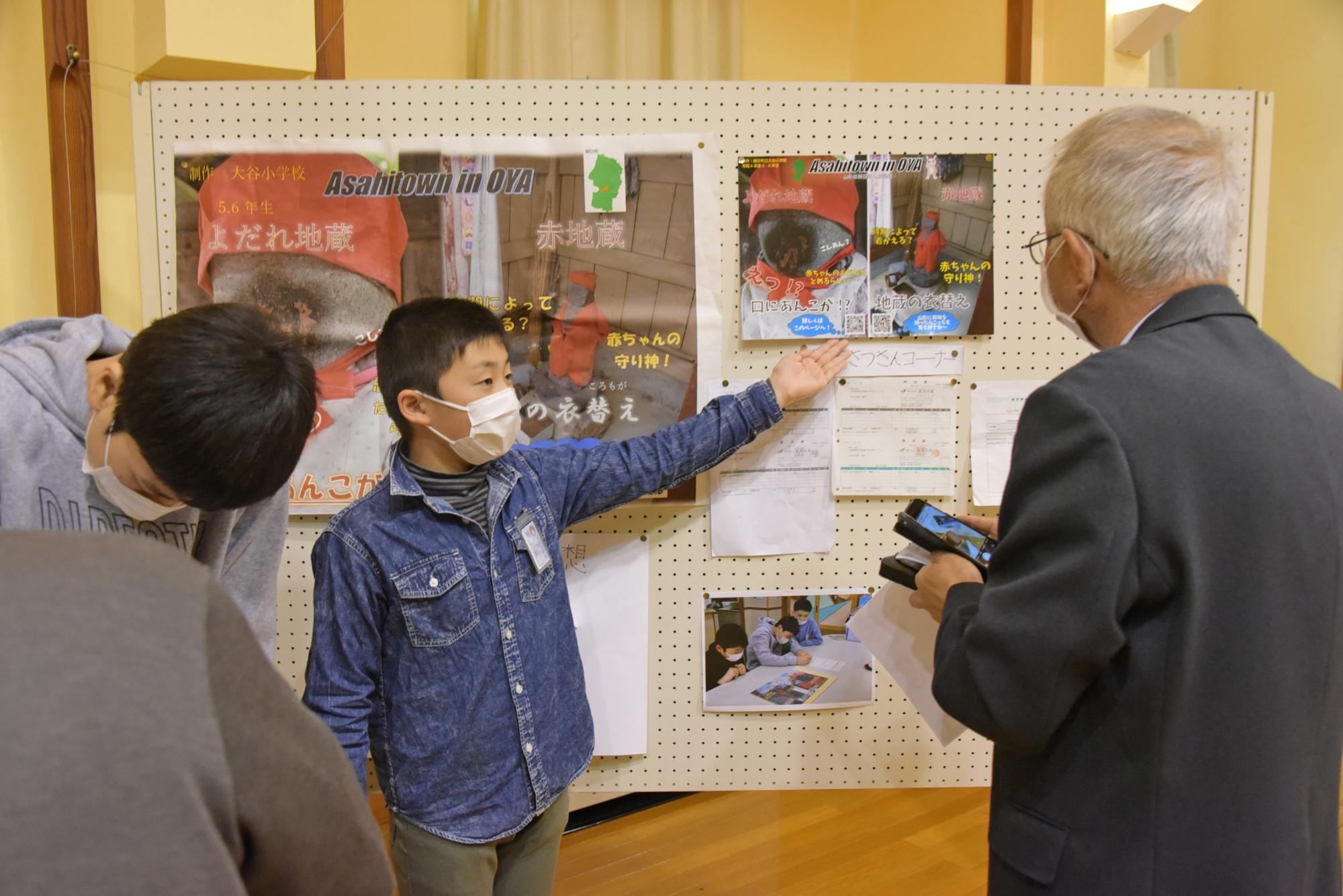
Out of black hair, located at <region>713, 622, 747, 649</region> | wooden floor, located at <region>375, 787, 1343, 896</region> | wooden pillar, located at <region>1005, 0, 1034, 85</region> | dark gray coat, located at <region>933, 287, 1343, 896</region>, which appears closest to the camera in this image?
dark gray coat, located at <region>933, 287, 1343, 896</region>

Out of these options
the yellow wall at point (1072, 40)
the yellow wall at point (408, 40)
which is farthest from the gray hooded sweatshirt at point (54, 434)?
the yellow wall at point (1072, 40)

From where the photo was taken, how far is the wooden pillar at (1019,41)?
7.14 ft

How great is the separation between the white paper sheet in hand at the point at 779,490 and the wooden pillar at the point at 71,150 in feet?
5.95

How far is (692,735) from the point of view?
191cm

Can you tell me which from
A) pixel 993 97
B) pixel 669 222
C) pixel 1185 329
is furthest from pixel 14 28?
pixel 1185 329

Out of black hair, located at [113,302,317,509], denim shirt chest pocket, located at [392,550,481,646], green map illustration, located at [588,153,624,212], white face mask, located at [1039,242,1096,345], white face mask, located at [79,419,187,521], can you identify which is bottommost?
denim shirt chest pocket, located at [392,550,481,646]

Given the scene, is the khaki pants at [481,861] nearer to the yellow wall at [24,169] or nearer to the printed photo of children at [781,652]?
the printed photo of children at [781,652]

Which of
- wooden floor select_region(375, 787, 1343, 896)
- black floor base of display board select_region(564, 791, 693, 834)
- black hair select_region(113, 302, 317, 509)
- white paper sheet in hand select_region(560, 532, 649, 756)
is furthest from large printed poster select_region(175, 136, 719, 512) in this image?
black floor base of display board select_region(564, 791, 693, 834)

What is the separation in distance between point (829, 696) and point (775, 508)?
1.39 ft

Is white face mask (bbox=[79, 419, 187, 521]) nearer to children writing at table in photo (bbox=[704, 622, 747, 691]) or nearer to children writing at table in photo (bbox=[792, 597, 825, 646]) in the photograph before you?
children writing at table in photo (bbox=[704, 622, 747, 691])

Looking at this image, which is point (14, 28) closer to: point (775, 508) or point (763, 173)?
point (763, 173)

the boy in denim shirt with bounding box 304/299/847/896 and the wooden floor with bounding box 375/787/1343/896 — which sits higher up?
the boy in denim shirt with bounding box 304/299/847/896

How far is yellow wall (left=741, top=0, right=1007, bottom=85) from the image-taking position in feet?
12.9

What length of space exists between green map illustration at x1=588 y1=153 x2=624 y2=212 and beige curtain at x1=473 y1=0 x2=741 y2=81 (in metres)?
1.56
